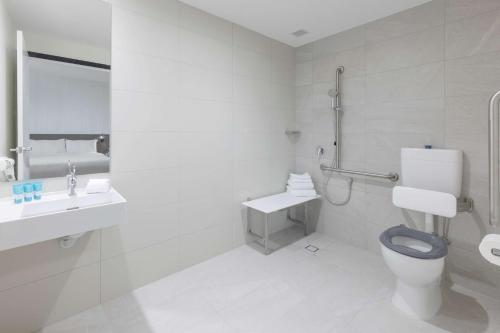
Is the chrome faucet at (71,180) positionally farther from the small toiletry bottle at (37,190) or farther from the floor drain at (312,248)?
the floor drain at (312,248)

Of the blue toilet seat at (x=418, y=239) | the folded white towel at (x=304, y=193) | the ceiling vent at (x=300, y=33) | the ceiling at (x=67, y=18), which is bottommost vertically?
the blue toilet seat at (x=418, y=239)

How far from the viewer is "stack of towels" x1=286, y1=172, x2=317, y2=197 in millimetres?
2896

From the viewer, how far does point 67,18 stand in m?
1.65

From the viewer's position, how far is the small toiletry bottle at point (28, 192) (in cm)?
146

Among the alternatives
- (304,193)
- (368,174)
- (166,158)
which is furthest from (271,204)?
(166,158)

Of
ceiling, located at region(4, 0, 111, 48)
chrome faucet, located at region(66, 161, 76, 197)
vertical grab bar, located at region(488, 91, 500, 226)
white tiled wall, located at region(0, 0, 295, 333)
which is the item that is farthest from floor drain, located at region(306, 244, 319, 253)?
ceiling, located at region(4, 0, 111, 48)

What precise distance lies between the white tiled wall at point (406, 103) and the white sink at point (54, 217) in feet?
7.24

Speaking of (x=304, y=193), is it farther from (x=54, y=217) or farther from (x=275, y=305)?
(x=54, y=217)

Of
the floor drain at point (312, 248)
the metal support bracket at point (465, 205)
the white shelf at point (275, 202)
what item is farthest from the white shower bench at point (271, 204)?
the metal support bracket at point (465, 205)

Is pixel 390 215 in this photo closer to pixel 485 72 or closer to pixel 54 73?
pixel 485 72

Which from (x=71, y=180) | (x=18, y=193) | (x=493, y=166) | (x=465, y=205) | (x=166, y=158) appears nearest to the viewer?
(x=493, y=166)

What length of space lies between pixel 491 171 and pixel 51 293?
2.55m

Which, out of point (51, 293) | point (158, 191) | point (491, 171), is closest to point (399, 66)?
point (491, 171)

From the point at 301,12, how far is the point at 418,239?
208 centimetres
